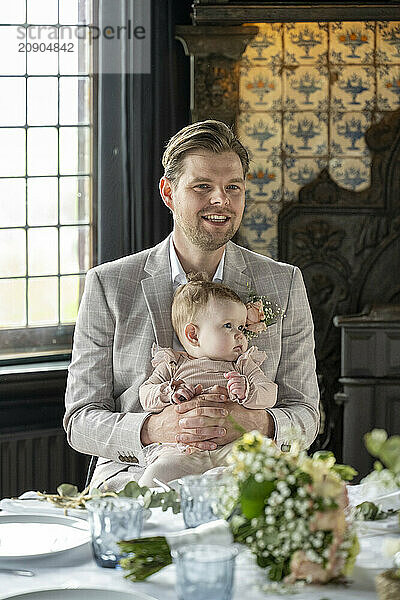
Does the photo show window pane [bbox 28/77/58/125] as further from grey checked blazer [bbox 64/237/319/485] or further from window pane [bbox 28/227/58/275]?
grey checked blazer [bbox 64/237/319/485]

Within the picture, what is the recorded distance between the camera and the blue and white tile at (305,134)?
15.0ft

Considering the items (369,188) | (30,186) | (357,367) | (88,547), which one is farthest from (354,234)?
(88,547)

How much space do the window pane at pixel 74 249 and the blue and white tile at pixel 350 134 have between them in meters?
1.25

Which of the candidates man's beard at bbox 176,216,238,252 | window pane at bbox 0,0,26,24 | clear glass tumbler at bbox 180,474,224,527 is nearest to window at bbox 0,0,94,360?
window pane at bbox 0,0,26,24

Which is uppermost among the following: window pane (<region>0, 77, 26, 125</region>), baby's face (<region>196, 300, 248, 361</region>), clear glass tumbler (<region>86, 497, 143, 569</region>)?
window pane (<region>0, 77, 26, 125</region>)

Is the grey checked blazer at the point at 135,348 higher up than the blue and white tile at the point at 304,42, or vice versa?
the blue and white tile at the point at 304,42

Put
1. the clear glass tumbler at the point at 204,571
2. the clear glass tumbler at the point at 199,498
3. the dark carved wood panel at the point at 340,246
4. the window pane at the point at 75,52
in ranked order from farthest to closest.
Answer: the dark carved wood panel at the point at 340,246
the window pane at the point at 75,52
the clear glass tumbler at the point at 199,498
the clear glass tumbler at the point at 204,571

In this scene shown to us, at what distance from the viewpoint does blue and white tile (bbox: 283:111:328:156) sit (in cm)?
457

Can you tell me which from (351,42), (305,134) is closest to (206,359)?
(305,134)

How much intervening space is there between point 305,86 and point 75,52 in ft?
3.57

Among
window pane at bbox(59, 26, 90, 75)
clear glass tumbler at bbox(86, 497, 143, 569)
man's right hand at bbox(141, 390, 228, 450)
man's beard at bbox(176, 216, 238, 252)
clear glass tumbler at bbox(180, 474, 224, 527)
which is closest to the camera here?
clear glass tumbler at bbox(86, 497, 143, 569)

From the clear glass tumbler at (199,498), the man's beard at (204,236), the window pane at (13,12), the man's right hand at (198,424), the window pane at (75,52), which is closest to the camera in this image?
the clear glass tumbler at (199,498)

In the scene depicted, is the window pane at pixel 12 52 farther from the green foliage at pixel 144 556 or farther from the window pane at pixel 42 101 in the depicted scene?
the green foliage at pixel 144 556

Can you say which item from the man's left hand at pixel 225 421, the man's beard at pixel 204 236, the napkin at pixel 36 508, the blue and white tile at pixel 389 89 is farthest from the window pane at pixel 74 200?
the napkin at pixel 36 508
